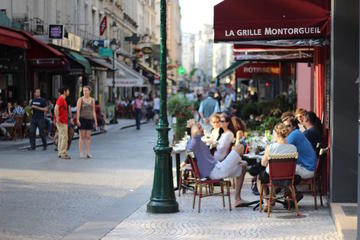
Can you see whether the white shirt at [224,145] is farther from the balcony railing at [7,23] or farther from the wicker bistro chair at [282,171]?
the balcony railing at [7,23]

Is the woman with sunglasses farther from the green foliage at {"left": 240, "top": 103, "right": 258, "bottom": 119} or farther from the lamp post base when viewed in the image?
the green foliage at {"left": 240, "top": 103, "right": 258, "bottom": 119}

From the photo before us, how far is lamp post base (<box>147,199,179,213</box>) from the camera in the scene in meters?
9.98

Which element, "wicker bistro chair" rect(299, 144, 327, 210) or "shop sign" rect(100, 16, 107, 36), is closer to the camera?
"wicker bistro chair" rect(299, 144, 327, 210)

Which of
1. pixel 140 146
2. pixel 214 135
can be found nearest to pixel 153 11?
pixel 140 146

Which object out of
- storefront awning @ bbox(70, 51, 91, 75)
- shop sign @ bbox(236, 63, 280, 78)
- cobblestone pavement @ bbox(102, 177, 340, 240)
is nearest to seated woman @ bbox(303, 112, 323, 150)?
cobblestone pavement @ bbox(102, 177, 340, 240)

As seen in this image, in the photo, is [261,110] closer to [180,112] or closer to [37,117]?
[180,112]

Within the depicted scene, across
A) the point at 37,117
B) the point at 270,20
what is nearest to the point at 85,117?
the point at 37,117

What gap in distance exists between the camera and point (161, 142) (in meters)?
10.0

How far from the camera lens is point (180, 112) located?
19.9m

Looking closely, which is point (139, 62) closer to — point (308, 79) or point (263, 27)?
point (308, 79)

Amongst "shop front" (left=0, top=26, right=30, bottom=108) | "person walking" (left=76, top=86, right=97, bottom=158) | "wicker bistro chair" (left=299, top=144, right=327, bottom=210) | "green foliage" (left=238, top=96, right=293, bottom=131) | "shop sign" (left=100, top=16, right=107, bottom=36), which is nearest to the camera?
"wicker bistro chair" (left=299, top=144, right=327, bottom=210)

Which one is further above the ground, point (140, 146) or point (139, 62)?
point (139, 62)

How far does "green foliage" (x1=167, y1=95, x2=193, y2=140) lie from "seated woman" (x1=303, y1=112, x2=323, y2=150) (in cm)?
770

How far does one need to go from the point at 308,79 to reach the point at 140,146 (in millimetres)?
5917
